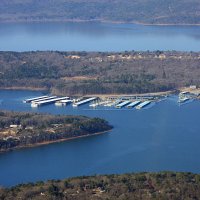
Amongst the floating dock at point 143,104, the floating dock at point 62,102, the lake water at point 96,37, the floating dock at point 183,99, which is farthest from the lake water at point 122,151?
the lake water at point 96,37

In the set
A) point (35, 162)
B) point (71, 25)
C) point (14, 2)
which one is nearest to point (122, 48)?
point (71, 25)

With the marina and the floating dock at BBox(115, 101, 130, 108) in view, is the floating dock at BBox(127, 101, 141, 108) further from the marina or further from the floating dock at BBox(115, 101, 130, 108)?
the floating dock at BBox(115, 101, 130, 108)

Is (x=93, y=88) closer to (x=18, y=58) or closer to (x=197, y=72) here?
(x=197, y=72)

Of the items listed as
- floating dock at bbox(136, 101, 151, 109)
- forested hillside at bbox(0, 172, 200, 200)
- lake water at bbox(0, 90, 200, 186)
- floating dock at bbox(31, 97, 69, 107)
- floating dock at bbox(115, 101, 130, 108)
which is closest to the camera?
forested hillside at bbox(0, 172, 200, 200)

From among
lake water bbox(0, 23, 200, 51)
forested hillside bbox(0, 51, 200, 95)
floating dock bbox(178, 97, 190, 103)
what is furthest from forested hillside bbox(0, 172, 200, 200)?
lake water bbox(0, 23, 200, 51)

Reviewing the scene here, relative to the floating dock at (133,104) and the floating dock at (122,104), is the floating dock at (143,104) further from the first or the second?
the floating dock at (122,104)
